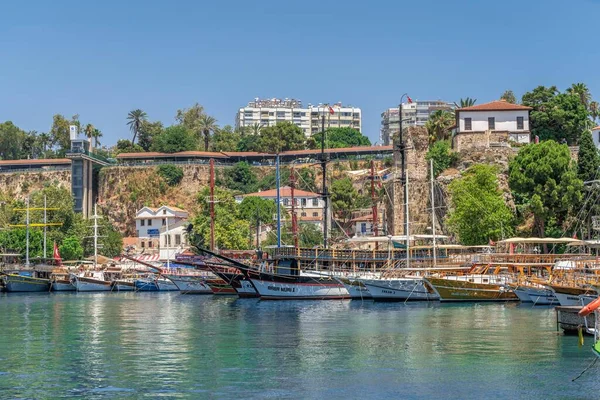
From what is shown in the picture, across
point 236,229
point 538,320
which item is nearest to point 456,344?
point 538,320

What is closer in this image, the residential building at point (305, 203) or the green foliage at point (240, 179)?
the residential building at point (305, 203)

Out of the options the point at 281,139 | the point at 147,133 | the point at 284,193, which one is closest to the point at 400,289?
the point at 284,193

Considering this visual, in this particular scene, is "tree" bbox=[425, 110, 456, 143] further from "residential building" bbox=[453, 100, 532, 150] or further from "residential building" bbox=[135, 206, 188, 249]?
"residential building" bbox=[135, 206, 188, 249]

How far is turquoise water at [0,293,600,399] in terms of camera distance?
3272 cm

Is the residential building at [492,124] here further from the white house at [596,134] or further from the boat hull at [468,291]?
the boat hull at [468,291]

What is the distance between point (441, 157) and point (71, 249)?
45.4 m

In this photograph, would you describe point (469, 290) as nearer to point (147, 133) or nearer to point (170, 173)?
point (170, 173)

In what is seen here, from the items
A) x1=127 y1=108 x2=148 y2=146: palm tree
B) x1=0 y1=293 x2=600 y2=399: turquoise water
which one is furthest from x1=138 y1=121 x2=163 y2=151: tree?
x1=0 y1=293 x2=600 y2=399: turquoise water

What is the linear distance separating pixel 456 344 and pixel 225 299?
39208mm

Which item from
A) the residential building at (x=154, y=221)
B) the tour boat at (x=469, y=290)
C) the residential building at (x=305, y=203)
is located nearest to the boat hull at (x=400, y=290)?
the tour boat at (x=469, y=290)

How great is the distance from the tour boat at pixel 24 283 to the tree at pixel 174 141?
42.2 metres

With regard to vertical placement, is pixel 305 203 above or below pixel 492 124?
below

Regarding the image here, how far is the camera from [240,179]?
140 metres

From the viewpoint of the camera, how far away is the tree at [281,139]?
485ft
